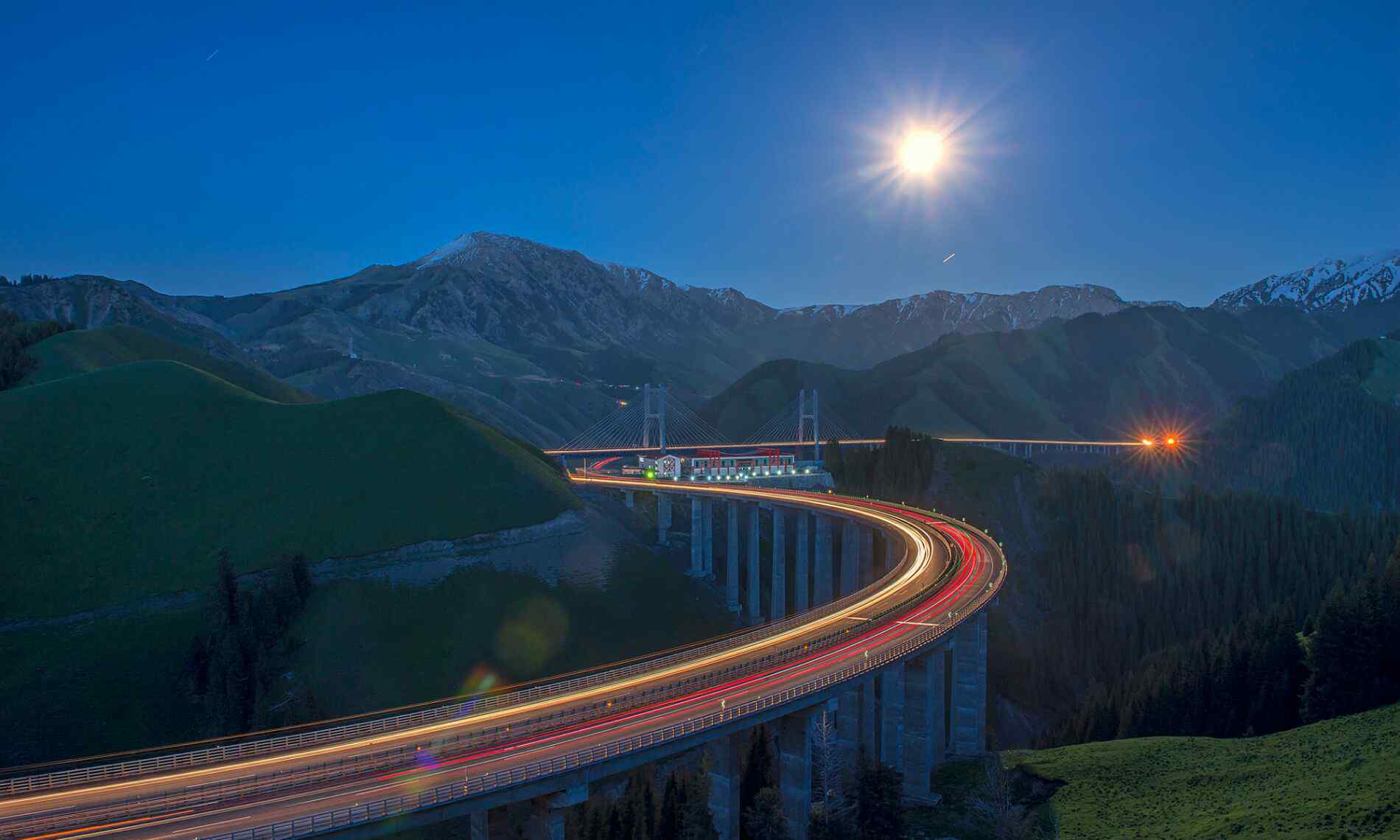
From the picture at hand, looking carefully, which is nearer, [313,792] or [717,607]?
[313,792]

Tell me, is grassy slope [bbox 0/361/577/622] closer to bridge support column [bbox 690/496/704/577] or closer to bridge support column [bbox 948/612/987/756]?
A: bridge support column [bbox 690/496/704/577]

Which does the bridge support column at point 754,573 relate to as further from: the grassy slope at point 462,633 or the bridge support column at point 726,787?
the bridge support column at point 726,787

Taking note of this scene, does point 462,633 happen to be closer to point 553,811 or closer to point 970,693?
point 553,811

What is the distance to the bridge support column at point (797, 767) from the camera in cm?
5053

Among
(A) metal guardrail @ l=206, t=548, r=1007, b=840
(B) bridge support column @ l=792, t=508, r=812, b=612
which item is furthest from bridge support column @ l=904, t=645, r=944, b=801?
(B) bridge support column @ l=792, t=508, r=812, b=612

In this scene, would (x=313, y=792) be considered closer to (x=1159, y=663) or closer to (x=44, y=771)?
(x=44, y=771)

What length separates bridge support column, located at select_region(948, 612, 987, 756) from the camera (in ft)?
241

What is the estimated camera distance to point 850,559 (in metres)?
112

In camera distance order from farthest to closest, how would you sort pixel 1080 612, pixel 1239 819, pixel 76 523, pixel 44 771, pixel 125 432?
pixel 1080 612 < pixel 125 432 < pixel 76 523 < pixel 44 771 < pixel 1239 819

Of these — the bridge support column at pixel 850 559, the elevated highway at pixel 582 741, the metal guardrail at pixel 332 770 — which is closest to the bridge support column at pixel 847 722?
the elevated highway at pixel 582 741

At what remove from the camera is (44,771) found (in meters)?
61.9

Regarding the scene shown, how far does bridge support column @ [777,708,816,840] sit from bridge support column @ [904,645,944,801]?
526 inches

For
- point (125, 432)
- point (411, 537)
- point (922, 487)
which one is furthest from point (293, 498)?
point (922, 487)

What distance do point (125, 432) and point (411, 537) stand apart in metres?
44.7
